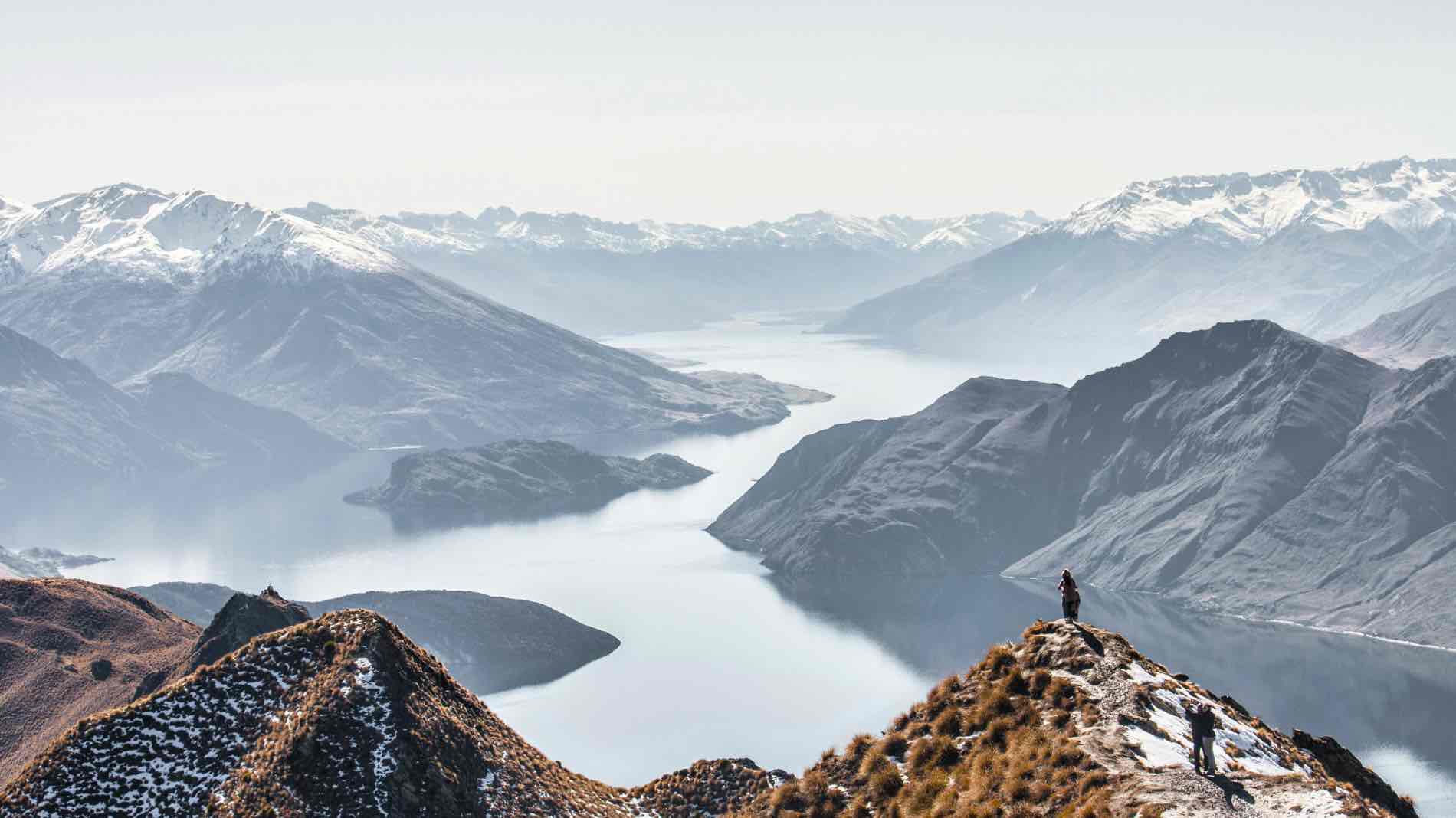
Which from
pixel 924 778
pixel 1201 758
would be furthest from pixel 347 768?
pixel 1201 758

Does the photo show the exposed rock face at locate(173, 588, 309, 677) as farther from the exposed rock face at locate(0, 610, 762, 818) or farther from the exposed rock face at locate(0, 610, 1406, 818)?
the exposed rock face at locate(0, 610, 1406, 818)

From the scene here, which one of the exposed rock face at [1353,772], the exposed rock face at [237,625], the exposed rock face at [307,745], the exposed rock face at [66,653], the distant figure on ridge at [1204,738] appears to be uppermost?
the distant figure on ridge at [1204,738]

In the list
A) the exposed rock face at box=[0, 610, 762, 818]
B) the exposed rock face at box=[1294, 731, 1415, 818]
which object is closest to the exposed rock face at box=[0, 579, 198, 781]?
the exposed rock face at box=[0, 610, 762, 818]

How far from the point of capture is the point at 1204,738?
38156mm

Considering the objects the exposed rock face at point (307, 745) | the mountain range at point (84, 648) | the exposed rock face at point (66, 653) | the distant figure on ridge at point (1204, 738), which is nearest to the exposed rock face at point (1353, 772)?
the distant figure on ridge at point (1204, 738)

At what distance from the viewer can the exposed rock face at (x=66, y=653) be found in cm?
11300

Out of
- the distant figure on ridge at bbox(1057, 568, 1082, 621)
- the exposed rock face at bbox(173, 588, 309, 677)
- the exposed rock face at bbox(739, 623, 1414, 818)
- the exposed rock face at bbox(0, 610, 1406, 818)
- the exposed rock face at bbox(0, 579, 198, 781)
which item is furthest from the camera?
the exposed rock face at bbox(173, 588, 309, 677)

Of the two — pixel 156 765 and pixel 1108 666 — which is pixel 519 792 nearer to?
pixel 156 765

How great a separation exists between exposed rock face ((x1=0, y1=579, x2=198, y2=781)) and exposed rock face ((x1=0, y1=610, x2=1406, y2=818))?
55197mm

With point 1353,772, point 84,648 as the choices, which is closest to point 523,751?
point 1353,772

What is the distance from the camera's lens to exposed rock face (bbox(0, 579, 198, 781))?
11300cm

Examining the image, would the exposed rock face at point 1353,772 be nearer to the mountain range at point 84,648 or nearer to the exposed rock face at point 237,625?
the mountain range at point 84,648

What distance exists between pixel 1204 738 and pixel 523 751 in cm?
2816

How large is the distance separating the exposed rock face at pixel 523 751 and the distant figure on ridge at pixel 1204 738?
16.9 inches
